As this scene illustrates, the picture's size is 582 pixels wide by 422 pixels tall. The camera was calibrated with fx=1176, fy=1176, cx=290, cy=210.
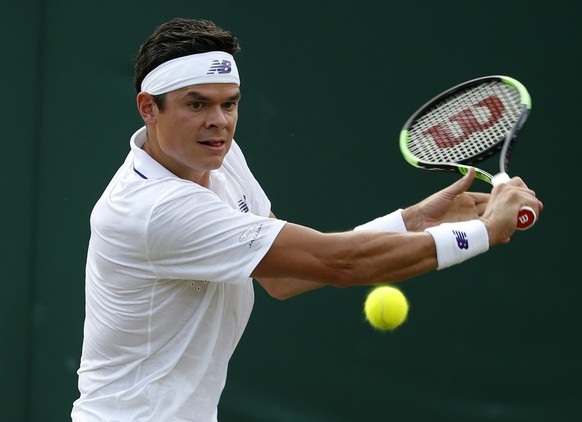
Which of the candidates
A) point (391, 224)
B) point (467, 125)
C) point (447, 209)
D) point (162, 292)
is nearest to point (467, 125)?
point (467, 125)

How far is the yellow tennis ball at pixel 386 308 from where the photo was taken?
4422 mm

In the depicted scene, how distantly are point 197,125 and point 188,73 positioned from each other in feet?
0.53

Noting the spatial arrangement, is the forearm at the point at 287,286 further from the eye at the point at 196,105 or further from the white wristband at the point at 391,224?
the eye at the point at 196,105

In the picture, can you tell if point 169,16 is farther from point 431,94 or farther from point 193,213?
point 193,213

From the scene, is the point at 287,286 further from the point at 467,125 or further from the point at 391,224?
the point at 467,125

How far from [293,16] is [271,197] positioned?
0.75 m

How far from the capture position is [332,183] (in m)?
4.81

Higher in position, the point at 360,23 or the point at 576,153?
the point at 360,23

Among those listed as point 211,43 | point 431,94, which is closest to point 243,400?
point 431,94

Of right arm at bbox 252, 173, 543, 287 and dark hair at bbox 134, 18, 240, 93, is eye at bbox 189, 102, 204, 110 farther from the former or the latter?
right arm at bbox 252, 173, 543, 287

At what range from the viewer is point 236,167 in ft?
12.2

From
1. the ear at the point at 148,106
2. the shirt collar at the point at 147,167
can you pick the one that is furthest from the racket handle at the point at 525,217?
the ear at the point at 148,106

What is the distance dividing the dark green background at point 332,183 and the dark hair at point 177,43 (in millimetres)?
1328

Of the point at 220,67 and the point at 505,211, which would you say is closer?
the point at 505,211
